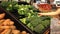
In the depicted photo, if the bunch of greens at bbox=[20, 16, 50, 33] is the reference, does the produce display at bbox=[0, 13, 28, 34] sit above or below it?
above

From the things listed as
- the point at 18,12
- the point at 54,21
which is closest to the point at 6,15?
the point at 54,21

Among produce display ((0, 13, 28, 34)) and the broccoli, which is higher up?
produce display ((0, 13, 28, 34))

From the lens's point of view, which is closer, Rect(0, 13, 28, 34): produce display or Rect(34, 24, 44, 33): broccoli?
Rect(0, 13, 28, 34): produce display

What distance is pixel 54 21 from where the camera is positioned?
8.95ft

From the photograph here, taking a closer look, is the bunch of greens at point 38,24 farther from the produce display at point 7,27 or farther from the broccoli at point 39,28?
the produce display at point 7,27

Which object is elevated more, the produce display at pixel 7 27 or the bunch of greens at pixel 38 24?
the produce display at pixel 7 27

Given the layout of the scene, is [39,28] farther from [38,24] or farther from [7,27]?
[7,27]

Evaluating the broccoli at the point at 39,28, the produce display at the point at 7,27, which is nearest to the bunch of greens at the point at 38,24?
the broccoli at the point at 39,28

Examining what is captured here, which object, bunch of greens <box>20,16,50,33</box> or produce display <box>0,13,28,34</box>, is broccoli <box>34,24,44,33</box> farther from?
produce display <box>0,13,28,34</box>

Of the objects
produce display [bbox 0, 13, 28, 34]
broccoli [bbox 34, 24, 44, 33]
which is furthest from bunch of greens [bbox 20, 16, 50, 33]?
produce display [bbox 0, 13, 28, 34]

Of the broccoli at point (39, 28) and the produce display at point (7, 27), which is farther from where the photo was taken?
the broccoli at point (39, 28)

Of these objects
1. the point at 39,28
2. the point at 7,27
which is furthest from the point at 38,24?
the point at 7,27

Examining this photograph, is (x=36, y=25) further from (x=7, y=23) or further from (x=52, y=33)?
(x=52, y=33)

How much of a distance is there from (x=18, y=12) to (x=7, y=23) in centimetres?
149
